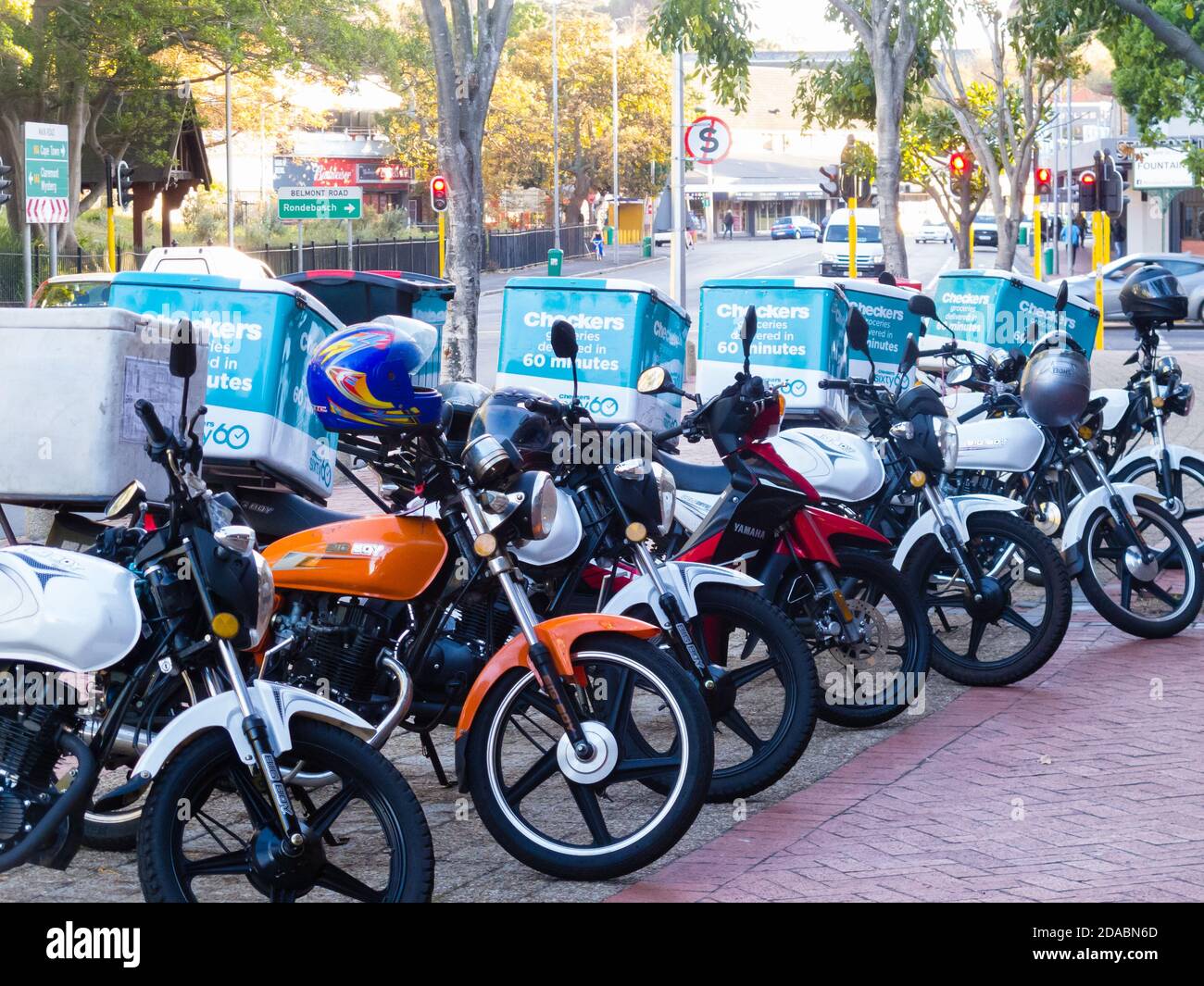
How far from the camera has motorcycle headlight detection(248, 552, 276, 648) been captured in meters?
4.19

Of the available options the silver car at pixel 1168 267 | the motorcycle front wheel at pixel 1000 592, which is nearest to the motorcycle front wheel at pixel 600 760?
the motorcycle front wheel at pixel 1000 592

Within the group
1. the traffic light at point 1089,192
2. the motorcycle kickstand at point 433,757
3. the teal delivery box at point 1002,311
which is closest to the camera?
the motorcycle kickstand at point 433,757

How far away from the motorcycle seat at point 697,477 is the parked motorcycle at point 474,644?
1828mm

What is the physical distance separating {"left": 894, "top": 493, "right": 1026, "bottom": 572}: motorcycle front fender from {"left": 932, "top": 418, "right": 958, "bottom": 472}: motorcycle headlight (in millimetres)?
171

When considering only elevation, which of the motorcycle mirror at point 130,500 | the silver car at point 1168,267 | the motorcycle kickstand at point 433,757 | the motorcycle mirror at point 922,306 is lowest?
the motorcycle kickstand at point 433,757

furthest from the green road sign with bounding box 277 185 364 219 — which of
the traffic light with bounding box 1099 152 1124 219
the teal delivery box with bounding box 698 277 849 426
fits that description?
the teal delivery box with bounding box 698 277 849 426

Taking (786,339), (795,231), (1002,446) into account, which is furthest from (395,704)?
(795,231)

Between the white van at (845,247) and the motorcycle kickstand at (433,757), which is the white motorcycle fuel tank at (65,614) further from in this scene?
the white van at (845,247)

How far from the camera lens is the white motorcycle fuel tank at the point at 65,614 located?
13.6 ft

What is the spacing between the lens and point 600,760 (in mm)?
4770

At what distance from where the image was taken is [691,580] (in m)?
5.43

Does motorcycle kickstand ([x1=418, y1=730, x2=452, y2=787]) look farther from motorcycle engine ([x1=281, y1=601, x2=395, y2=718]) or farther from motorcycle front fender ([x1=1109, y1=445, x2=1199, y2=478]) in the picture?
motorcycle front fender ([x1=1109, y1=445, x2=1199, y2=478])

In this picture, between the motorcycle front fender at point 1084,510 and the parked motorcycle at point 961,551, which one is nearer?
the parked motorcycle at point 961,551
